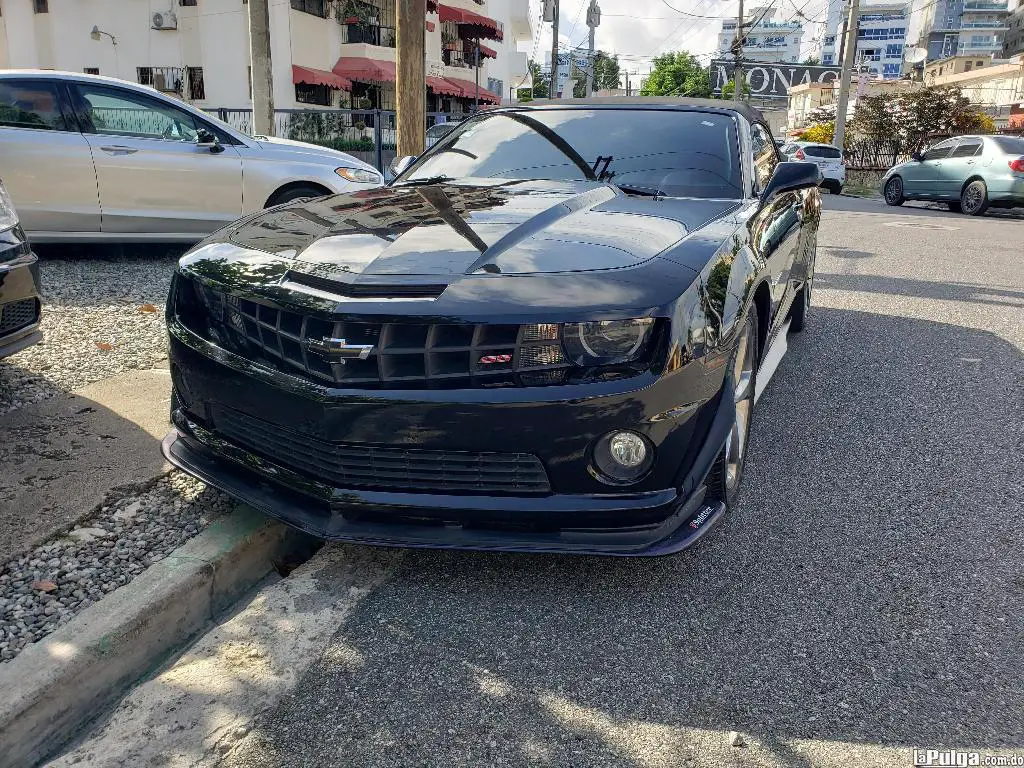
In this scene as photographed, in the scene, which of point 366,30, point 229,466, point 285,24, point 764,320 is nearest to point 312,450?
point 229,466

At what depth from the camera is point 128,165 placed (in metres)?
7.17

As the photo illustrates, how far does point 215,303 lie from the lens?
2830mm

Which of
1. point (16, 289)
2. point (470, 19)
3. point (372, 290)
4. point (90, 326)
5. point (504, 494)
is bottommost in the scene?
point (90, 326)

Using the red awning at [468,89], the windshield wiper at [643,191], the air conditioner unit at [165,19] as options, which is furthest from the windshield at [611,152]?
the red awning at [468,89]

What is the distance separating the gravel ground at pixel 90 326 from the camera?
14.4 feet

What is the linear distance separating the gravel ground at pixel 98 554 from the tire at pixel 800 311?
13.5 ft

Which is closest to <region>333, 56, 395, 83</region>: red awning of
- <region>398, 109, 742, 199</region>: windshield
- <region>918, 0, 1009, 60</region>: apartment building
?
<region>398, 109, 742, 199</region>: windshield

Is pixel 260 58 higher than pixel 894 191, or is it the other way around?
pixel 260 58

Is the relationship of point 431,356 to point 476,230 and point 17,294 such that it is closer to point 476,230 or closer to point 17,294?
point 476,230

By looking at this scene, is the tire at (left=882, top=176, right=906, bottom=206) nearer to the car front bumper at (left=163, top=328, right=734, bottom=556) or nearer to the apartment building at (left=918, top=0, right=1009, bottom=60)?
the car front bumper at (left=163, top=328, right=734, bottom=556)

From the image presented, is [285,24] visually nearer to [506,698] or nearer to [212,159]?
[212,159]

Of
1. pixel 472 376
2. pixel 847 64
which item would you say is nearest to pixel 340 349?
pixel 472 376

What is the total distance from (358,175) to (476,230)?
537 centimetres

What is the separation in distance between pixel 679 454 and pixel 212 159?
622cm
